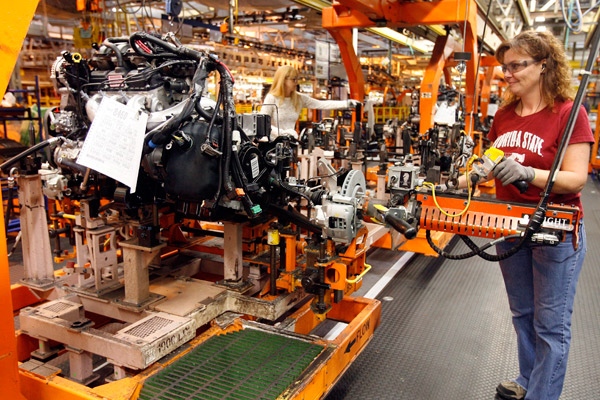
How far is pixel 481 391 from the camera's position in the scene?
9.92 feet

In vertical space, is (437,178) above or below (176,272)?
above

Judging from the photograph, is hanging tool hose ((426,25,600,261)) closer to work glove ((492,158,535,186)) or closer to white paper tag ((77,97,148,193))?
work glove ((492,158,535,186))

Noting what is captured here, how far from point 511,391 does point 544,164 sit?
1455 mm

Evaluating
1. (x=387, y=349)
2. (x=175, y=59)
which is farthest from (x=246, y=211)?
(x=387, y=349)

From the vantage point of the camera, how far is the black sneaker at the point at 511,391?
9.46ft

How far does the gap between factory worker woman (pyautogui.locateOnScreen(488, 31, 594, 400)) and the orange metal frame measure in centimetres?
229

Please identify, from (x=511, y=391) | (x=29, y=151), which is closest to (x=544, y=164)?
(x=511, y=391)

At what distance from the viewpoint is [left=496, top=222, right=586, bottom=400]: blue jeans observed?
237cm

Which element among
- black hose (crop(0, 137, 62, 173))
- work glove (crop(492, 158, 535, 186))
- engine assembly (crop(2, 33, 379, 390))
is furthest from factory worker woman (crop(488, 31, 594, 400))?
black hose (crop(0, 137, 62, 173))

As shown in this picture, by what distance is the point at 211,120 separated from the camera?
2.51 metres

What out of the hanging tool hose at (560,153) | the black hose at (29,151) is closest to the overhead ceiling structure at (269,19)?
the black hose at (29,151)

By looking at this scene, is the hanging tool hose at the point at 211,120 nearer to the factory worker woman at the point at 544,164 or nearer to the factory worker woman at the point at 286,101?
the factory worker woman at the point at 544,164

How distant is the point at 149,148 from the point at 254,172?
0.58 m

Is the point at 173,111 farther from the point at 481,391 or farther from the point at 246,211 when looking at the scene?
the point at 481,391
